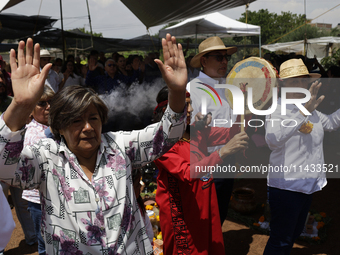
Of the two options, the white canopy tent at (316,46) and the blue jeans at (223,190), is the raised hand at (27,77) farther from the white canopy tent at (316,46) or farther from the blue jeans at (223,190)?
the white canopy tent at (316,46)

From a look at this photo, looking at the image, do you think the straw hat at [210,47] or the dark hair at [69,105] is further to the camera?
the straw hat at [210,47]

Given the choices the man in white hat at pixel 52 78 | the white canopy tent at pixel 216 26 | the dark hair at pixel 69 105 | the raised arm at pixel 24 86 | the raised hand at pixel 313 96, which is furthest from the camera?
the white canopy tent at pixel 216 26

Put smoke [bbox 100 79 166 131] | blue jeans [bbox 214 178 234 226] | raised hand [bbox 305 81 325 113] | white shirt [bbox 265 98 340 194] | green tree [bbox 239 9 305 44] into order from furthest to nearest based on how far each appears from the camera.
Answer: green tree [bbox 239 9 305 44] → smoke [bbox 100 79 166 131] → blue jeans [bbox 214 178 234 226] → white shirt [bbox 265 98 340 194] → raised hand [bbox 305 81 325 113]

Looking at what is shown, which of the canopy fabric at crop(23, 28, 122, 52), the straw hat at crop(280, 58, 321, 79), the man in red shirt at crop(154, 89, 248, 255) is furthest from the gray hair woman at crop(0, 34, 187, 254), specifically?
the canopy fabric at crop(23, 28, 122, 52)

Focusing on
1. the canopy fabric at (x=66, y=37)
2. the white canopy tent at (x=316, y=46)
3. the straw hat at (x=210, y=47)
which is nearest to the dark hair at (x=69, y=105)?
the straw hat at (x=210, y=47)

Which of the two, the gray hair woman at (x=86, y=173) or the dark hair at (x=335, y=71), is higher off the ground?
the dark hair at (x=335, y=71)

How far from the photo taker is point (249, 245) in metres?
3.86

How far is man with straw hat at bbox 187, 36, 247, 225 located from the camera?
3.23 meters

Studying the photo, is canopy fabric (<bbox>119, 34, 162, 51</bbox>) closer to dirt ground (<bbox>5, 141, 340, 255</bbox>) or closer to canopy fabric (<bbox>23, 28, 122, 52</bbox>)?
canopy fabric (<bbox>23, 28, 122, 52</bbox>)

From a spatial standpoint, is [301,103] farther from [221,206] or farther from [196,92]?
[221,206]

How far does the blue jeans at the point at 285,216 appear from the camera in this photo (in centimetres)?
263

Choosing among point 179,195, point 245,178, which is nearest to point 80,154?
point 179,195

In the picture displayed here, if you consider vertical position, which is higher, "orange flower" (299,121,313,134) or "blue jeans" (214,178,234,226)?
"orange flower" (299,121,313,134)

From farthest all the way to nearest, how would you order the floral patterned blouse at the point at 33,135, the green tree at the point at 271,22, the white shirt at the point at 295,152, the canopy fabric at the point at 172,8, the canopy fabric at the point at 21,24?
the green tree at the point at 271,22 < the canopy fabric at the point at 21,24 < the canopy fabric at the point at 172,8 < the floral patterned blouse at the point at 33,135 < the white shirt at the point at 295,152
